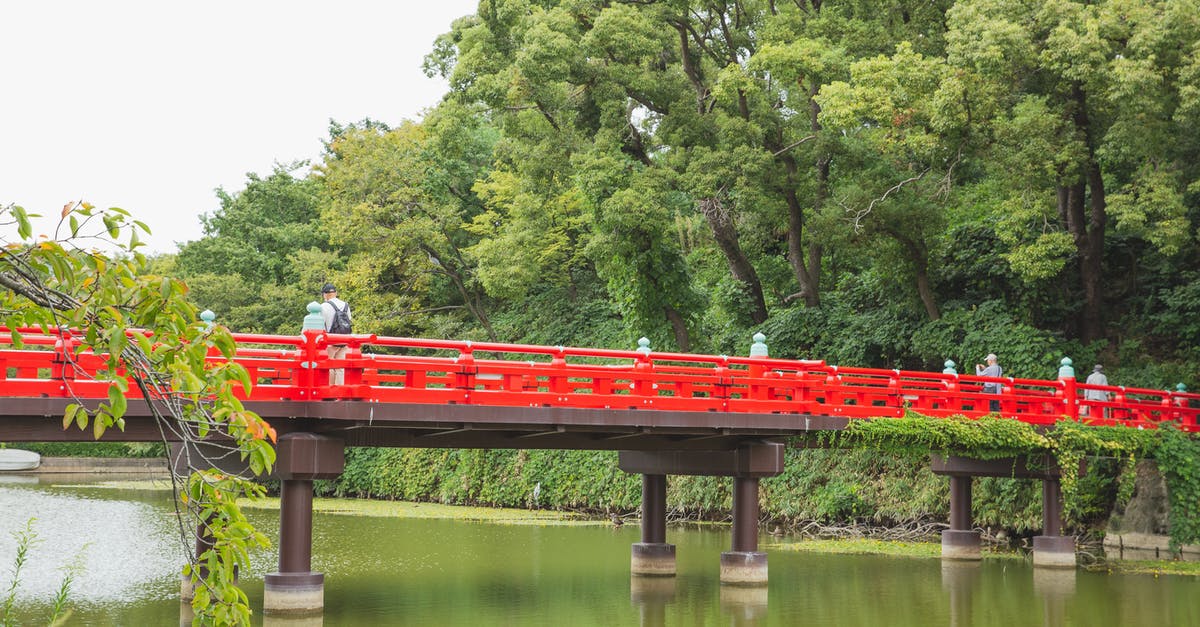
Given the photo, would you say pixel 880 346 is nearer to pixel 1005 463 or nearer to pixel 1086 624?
pixel 1005 463

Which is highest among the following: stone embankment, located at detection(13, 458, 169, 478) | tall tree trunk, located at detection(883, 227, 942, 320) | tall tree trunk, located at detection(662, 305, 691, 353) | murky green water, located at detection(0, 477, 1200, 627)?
tall tree trunk, located at detection(883, 227, 942, 320)

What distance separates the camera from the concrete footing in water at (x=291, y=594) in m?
15.0

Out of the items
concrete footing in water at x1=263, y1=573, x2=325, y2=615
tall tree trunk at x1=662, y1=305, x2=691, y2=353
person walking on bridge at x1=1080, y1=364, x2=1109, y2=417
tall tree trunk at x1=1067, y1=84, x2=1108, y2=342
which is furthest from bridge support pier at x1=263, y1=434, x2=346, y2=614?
tall tree trunk at x1=662, y1=305, x2=691, y2=353

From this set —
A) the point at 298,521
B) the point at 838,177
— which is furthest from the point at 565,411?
the point at 838,177

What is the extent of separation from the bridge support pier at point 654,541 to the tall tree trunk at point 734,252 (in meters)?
11.4

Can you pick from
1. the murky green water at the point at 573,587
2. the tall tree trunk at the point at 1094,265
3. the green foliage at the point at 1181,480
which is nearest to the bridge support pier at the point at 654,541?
the murky green water at the point at 573,587

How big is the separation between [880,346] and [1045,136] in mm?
8091

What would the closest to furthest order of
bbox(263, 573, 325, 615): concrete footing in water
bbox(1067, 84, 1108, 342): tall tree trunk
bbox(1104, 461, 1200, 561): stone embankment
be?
1. bbox(263, 573, 325, 615): concrete footing in water
2. bbox(1104, 461, 1200, 561): stone embankment
3. bbox(1067, 84, 1108, 342): tall tree trunk

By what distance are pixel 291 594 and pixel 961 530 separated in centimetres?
1553

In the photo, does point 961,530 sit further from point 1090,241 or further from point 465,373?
point 465,373

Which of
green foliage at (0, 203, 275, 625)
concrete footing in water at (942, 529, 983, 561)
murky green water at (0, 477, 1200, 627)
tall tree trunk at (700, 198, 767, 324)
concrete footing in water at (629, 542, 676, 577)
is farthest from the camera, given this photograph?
tall tree trunk at (700, 198, 767, 324)

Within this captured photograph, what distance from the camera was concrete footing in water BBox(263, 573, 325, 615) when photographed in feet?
49.3

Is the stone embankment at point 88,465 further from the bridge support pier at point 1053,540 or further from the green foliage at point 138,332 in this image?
the green foliage at point 138,332

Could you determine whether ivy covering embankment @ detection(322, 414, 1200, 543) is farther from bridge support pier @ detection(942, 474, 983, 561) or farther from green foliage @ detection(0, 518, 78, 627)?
green foliage @ detection(0, 518, 78, 627)
